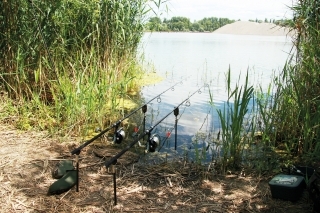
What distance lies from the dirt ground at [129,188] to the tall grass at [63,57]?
0.79 m

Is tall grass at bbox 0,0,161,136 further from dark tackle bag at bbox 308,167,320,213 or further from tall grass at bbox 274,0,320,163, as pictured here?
dark tackle bag at bbox 308,167,320,213

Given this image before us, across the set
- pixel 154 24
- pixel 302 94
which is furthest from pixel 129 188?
pixel 154 24

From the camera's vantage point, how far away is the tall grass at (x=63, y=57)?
14.0 feet

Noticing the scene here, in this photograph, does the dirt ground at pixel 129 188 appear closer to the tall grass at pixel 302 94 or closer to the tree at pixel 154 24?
the tall grass at pixel 302 94

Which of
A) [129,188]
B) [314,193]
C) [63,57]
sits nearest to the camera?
[314,193]

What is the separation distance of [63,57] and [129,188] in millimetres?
Result: 2640

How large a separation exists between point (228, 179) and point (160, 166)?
2.30 ft

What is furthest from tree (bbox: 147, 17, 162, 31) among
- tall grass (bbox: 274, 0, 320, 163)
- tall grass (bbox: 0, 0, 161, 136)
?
tall grass (bbox: 274, 0, 320, 163)

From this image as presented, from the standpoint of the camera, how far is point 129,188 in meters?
2.87

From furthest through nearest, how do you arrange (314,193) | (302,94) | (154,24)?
(154,24) → (302,94) → (314,193)

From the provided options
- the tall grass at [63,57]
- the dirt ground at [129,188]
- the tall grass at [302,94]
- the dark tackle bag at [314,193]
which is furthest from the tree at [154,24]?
the dark tackle bag at [314,193]

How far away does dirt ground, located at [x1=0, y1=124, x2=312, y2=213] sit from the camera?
2.57 metres

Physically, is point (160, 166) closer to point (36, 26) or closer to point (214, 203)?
point (214, 203)

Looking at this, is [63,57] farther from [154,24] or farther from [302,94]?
[302,94]
